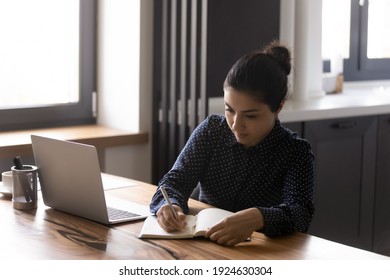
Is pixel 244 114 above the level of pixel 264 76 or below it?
below

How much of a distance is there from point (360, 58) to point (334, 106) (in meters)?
1.08

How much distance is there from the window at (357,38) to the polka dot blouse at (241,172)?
2330mm

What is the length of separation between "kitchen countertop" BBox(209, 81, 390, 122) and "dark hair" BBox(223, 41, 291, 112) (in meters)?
1.24

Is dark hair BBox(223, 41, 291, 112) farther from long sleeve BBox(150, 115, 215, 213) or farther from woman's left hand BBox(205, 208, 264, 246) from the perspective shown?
woman's left hand BBox(205, 208, 264, 246)

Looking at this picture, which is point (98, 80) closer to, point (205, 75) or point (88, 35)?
point (88, 35)

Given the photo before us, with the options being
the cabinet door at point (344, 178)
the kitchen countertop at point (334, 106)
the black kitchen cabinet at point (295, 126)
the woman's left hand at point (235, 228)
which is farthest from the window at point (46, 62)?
the woman's left hand at point (235, 228)

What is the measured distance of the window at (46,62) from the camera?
12.3ft

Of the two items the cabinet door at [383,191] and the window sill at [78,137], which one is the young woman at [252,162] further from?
the cabinet door at [383,191]

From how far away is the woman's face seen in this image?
A: 234 cm

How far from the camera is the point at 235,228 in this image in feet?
6.86

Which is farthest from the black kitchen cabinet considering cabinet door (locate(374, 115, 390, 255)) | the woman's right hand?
the woman's right hand

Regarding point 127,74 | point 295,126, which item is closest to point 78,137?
point 127,74

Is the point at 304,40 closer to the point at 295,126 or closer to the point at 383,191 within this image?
the point at 295,126

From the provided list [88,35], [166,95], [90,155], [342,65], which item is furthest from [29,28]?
[342,65]
